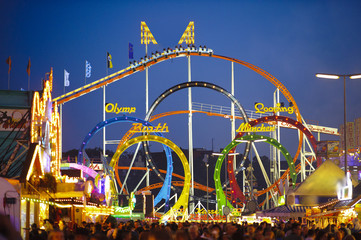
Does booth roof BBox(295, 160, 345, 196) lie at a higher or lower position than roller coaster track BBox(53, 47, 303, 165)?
lower

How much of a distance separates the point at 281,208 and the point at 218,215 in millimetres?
20390

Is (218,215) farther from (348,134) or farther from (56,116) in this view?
(56,116)

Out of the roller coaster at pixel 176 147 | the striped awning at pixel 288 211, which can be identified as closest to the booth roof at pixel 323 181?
the striped awning at pixel 288 211

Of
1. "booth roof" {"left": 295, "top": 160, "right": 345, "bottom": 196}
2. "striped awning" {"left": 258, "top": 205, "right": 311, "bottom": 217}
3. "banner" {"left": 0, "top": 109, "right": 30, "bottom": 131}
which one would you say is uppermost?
"banner" {"left": 0, "top": 109, "right": 30, "bottom": 131}

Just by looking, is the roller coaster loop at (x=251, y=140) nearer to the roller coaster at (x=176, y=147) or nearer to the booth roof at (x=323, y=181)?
the roller coaster at (x=176, y=147)

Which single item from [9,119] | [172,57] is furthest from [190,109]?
[9,119]

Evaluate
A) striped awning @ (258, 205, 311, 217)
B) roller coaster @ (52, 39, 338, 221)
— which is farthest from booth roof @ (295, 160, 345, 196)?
roller coaster @ (52, 39, 338, 221)

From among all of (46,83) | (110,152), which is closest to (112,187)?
(46,83)

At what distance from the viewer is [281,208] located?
25.2 m

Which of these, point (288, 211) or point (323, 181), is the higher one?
point (323, 181)

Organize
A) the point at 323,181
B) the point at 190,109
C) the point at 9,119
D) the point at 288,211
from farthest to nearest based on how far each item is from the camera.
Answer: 1. the point at 190,109
2. the point at 9,119
3. the point at 323,181
4. the point at 288,211

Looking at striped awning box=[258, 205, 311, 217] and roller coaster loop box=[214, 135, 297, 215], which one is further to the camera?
roller coaster loop box=[214, 135, 297, 215]

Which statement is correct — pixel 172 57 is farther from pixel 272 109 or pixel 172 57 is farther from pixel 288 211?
pixel 288 211

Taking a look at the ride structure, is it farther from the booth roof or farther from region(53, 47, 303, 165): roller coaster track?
the booth roof
